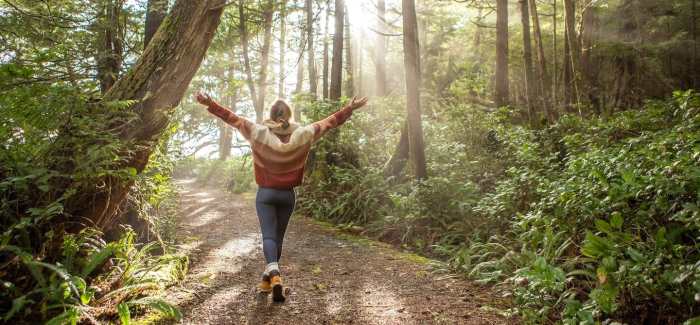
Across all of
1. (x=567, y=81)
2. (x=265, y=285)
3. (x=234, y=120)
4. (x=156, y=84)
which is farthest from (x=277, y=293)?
(x=567, y=81)

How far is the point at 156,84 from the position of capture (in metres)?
4.74

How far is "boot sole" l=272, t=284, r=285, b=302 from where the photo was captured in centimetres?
446

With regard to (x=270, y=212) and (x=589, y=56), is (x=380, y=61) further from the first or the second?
(x=270, y=212)

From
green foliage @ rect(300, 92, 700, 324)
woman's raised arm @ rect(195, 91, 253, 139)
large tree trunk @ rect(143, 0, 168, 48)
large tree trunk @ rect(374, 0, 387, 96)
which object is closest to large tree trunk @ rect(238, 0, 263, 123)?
large tree trunk @ rect(143, 0, 168, 48)

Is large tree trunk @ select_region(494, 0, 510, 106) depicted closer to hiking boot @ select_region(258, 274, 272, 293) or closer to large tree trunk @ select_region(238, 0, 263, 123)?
large tree trunk @ select_region(238, 0, 263, 123)

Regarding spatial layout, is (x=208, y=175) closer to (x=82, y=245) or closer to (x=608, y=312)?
(x=82, y=245)

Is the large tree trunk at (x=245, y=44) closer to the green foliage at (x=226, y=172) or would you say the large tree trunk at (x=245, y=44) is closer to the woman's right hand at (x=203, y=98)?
the green foliage at (x=226, y=172)

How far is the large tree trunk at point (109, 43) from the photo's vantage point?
21.6ft

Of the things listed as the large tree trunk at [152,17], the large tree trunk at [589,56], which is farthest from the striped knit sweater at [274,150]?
the large tree trunk at [589,56]

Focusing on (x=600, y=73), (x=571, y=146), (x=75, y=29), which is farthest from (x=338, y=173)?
(x=600, y=73)

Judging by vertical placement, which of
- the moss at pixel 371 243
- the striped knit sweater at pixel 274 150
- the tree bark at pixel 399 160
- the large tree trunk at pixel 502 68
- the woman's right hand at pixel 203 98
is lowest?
the moss at pixel 371 243

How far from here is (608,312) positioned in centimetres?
332

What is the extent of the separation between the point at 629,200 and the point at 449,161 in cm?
519

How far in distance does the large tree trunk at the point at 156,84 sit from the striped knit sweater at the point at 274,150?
0.59m
